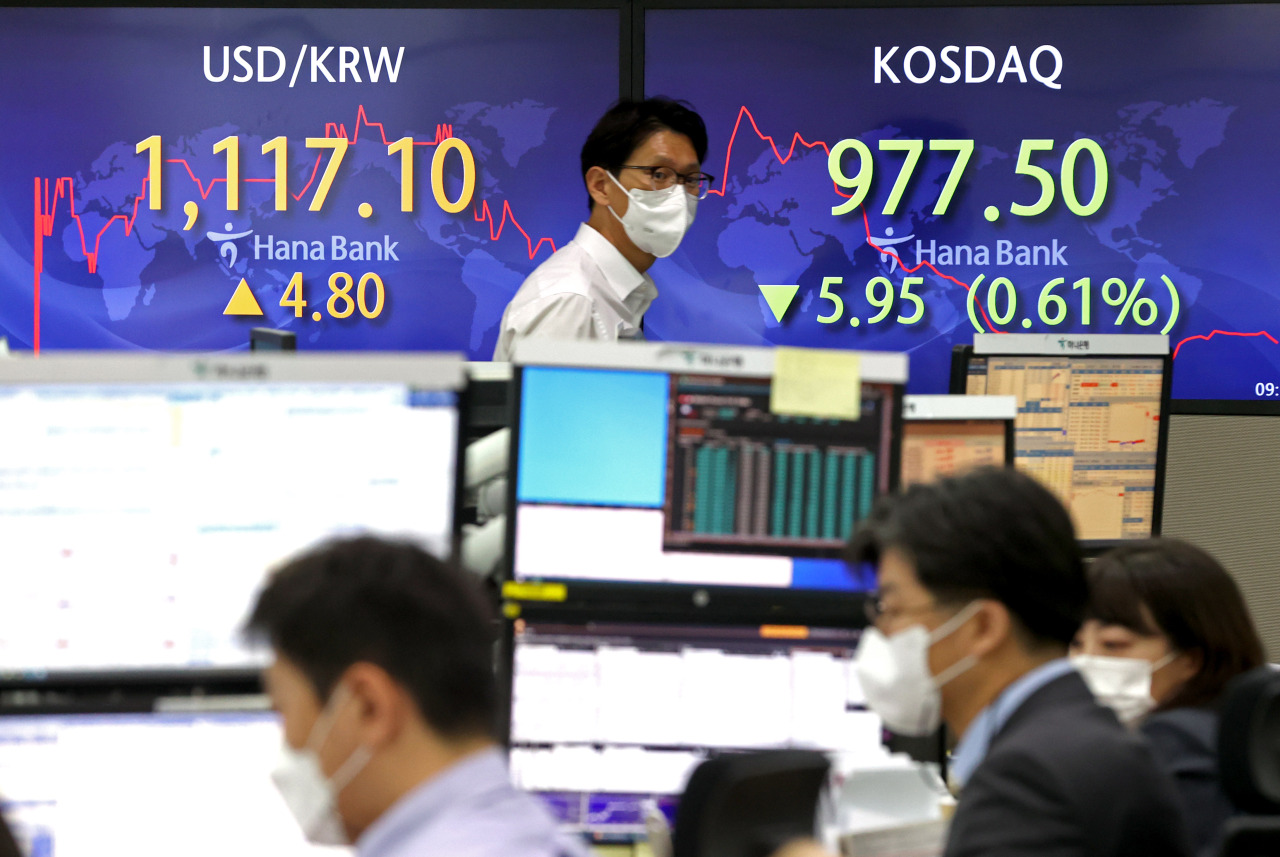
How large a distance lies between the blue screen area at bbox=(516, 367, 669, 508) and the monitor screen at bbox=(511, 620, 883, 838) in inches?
6.6

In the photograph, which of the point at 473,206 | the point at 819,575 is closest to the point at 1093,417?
the point at 819,575

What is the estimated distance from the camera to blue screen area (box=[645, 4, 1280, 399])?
12.1ft

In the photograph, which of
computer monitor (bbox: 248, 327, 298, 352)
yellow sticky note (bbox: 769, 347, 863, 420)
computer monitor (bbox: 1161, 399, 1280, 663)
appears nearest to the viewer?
yellow sticky note (bbox: 769, 347, 863, 420)

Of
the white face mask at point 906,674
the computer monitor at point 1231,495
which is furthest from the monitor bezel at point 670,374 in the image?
the computer monitor at point 1231,495

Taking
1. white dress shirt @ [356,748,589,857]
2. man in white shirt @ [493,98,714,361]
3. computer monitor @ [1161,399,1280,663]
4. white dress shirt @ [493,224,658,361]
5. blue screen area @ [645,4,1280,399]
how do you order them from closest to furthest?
white dress shirt @ [356,748,589,857]
white dress shirt @ [493,224,658,361]
man in white shirt @ [493,98,714,361]
computer monitor @ [1161,399,1280,663]
blue screen area @ [645,4,1280,399]

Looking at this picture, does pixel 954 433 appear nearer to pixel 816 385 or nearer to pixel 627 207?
pixel 816 385

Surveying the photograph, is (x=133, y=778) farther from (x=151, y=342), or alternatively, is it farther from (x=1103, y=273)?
(x=1103, y=273)

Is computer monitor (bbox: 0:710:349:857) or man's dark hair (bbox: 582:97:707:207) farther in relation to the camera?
man's dark hair (bbox: 582:97:707:207)

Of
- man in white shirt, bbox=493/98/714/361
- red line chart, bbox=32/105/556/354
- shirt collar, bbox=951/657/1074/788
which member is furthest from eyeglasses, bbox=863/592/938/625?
red line chart, bbox=32/105/556/354

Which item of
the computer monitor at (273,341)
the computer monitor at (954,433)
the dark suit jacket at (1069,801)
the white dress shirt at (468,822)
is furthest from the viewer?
the computer monitor at (273,341)

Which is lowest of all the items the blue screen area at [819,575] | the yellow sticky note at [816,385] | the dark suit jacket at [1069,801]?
the dark suit jacket at [1069,801]

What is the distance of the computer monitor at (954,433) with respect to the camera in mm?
1864

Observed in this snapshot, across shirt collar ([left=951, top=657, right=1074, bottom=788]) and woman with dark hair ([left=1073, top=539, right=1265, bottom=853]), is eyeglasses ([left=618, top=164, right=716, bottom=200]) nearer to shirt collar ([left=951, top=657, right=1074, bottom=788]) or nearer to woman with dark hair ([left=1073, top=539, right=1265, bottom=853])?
woman with dark hair ([left=1073, top=539, right=1265, bottom=853])

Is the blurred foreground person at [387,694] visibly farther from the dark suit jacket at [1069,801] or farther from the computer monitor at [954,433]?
the computer monitor at [954,433]
